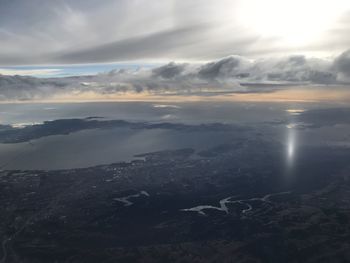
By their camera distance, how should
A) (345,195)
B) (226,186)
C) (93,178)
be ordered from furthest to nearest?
(93,178) → (226,186) → (345,195)

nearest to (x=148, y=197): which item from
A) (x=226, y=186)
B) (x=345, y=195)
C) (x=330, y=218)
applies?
(x=226, y=186)

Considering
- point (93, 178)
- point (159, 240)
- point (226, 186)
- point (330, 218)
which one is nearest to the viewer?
point (159, 240)

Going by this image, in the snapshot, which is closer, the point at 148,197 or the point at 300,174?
the point at 148,197

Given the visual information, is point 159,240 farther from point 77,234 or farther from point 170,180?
point 170,180

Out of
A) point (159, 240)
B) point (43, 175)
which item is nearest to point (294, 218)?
point (159, 240)

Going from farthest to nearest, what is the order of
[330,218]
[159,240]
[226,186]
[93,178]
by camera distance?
[93,178] < [226,186] < [330,218] < [159,240]

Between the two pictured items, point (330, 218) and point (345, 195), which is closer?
point (330, 218)

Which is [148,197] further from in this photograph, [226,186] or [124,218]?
[226,186]
